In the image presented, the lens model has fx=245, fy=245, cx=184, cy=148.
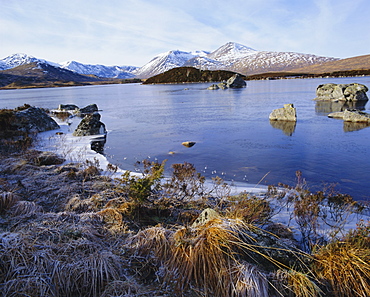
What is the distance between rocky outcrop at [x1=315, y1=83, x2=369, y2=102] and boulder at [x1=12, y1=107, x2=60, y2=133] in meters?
28.7

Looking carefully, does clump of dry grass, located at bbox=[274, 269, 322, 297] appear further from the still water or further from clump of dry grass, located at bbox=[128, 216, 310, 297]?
the still water

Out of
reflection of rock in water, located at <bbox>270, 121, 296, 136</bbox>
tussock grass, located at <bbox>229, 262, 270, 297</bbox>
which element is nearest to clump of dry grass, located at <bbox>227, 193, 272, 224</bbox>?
tussock grass, located at <bbox>229, 262, 270, 297</bbox>

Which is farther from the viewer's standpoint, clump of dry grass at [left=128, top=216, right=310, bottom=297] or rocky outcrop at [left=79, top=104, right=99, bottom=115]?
rocky outcrop at [left=79, top=104, right=99, bottom=115]

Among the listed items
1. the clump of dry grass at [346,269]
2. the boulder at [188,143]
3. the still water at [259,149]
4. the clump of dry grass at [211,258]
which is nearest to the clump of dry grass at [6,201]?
the clump of dry grass at [211,258]

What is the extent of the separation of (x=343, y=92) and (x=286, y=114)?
16042 millimetres

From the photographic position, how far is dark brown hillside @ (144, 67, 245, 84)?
9338 cm

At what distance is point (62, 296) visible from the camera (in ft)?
8.56

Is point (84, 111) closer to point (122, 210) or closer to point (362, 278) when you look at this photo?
point (122, 210)

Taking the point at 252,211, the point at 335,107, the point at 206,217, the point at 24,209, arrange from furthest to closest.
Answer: the point at 335,107 < the point at 24,209 < the point at 252,211 < the point at 206,217

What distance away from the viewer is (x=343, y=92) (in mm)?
28297

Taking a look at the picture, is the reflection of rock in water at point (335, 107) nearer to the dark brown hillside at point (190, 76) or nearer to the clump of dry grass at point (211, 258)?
the clump of dry grass at point (211, 258)

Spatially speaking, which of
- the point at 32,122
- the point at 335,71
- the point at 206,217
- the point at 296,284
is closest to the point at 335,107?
the point at 206,217

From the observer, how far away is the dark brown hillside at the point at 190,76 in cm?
9338

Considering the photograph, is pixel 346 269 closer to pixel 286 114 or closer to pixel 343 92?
pixel 286 114
